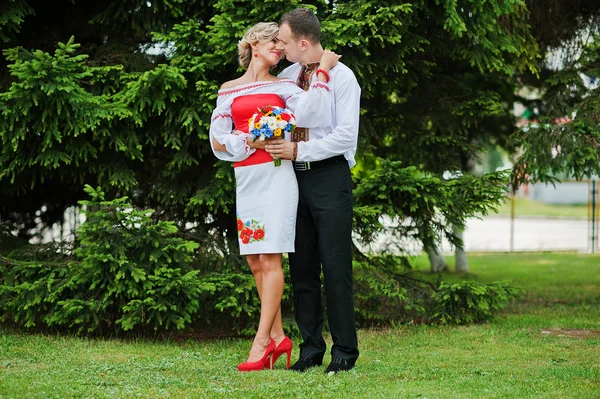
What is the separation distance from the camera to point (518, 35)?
290 inches

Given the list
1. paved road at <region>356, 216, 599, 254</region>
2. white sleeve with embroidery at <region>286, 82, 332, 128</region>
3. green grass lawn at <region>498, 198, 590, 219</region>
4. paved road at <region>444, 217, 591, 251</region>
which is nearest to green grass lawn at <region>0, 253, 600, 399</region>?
white sleeve with embroidery at <region>286, 82, 332, 128</region>

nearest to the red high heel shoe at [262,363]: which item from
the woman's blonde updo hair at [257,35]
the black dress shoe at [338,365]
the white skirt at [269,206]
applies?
the black dress shoe at [338,365]

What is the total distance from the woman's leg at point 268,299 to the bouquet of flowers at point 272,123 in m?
0.77

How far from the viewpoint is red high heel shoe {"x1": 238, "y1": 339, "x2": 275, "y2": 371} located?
5070 millimetres

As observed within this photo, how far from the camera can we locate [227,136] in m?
5.02

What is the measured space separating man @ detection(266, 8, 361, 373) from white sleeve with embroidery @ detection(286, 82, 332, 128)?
79 mm

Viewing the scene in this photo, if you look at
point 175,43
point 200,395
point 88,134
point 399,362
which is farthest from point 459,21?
point 200,395

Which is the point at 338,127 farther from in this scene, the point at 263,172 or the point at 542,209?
the point at 542,209

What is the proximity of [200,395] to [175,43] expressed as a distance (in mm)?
3187

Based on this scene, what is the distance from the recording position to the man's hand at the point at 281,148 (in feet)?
15.9

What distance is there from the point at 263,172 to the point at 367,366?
142cm

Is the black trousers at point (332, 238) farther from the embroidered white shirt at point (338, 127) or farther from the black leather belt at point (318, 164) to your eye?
the embroidered white shirt at point (338, 127)

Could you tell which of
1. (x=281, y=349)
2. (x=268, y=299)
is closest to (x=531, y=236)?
(x=281, y=349)

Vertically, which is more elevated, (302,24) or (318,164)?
(302,24)
